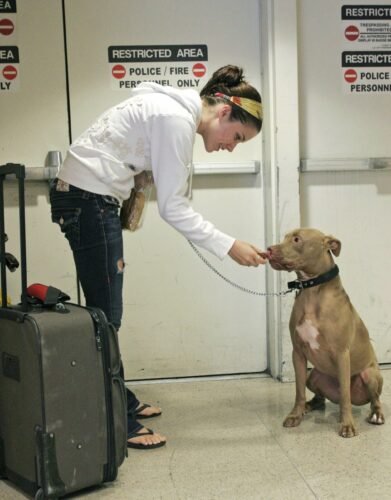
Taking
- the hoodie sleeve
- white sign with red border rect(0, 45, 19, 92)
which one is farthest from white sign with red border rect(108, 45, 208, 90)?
the hoodie sleeve

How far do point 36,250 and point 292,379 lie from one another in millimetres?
1458

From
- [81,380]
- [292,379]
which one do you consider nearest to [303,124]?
[292,379]

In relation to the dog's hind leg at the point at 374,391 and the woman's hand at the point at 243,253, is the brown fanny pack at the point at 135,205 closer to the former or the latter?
the woman's hand at the point at 243,253

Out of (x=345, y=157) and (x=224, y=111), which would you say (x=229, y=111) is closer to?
(x=224, y=111)

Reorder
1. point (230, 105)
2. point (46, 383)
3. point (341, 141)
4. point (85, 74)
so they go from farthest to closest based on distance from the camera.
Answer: point (341, 141) < point (85, 74) < point (230, 105) < point (46, 383)

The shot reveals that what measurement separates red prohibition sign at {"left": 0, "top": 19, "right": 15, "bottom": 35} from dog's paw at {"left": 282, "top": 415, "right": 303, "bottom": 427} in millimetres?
2217

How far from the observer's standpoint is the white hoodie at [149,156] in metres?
1.89

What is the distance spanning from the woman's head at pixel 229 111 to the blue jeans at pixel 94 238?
0.42 meters

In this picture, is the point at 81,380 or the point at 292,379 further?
the point at 292,379

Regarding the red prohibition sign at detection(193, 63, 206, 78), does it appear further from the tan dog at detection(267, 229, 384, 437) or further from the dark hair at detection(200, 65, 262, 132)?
the tan dog at detection(267, 229, 384, 437)

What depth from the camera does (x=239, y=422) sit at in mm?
2494

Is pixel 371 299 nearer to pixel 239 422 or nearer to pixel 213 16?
pixel 239 422

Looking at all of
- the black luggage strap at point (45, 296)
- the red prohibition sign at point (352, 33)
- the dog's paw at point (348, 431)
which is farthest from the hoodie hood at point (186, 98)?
the red prohibition sign at point (352, 33)

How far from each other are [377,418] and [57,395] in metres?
1.36
